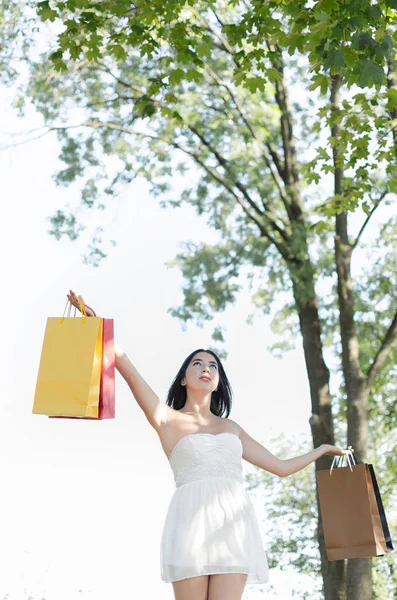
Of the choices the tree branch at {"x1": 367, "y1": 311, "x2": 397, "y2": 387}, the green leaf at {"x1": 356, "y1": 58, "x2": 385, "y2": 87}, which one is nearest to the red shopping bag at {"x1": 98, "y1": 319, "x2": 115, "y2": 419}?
the green leaf at {"x1": 356, "y1": 58, "x2": 385, "y2": 87}

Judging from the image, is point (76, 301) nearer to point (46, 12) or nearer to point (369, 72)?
point (369, 72)

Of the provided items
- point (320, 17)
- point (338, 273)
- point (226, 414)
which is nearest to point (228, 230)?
point (338, 273)

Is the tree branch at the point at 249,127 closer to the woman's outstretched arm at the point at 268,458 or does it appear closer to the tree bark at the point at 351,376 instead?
the tree bark at the point at 351,376

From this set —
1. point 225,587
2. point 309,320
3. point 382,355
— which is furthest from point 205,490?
point 309,320

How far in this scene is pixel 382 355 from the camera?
8.53 meters

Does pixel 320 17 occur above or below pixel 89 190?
below

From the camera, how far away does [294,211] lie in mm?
9492

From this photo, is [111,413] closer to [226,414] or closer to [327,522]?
[226,414]

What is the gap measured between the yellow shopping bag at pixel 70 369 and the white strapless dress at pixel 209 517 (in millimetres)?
489

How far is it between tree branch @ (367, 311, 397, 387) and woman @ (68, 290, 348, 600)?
15.5ft

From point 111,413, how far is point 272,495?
930 cm

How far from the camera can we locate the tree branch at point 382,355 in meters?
8.44

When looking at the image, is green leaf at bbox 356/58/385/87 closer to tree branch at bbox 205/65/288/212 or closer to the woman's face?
the woman's face

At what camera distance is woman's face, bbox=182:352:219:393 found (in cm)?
376
